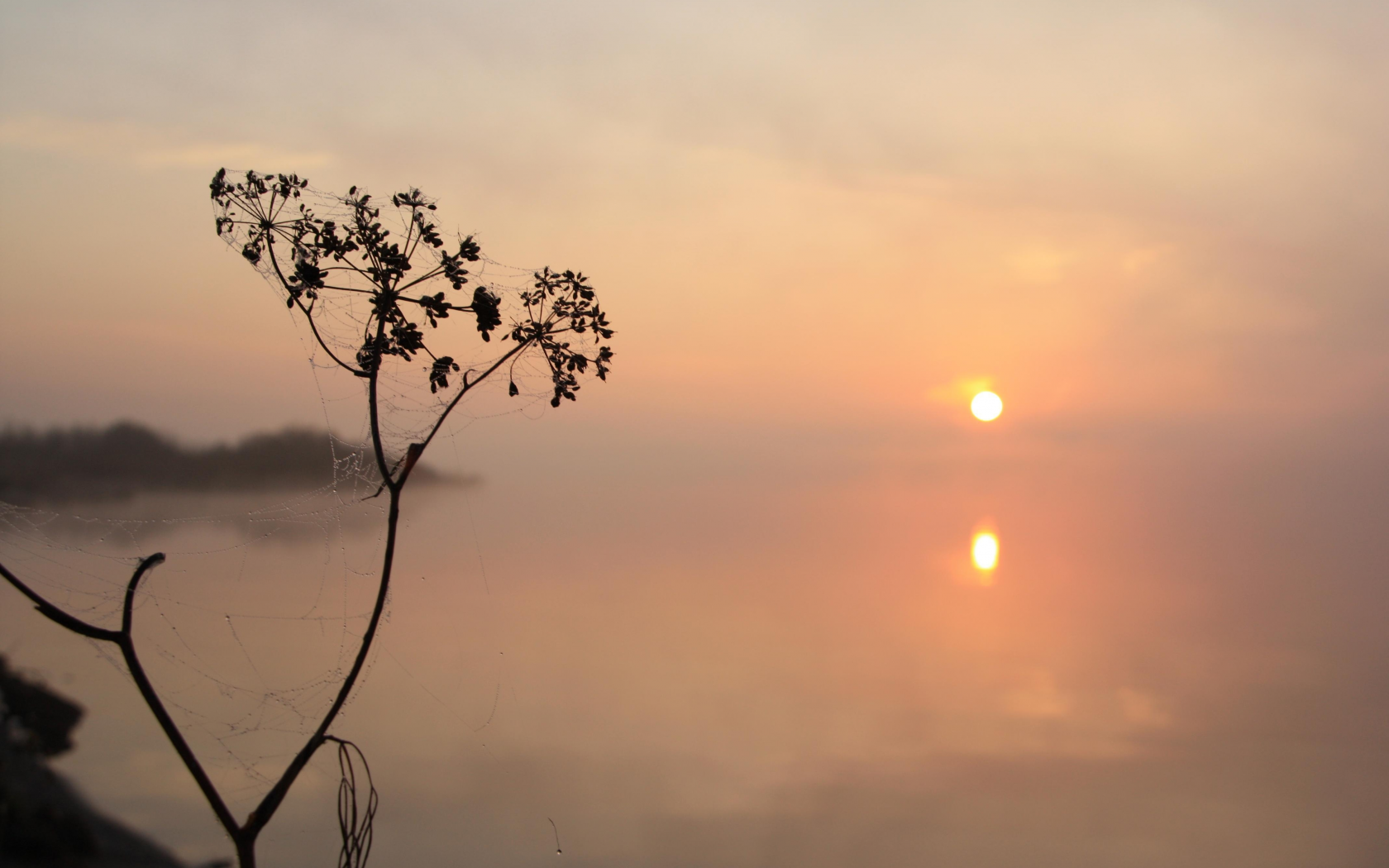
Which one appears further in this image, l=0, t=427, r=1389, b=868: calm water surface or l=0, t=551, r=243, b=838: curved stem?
l=0, t=427, r=1389, b=868: calm water surface

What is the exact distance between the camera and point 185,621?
26078 mm

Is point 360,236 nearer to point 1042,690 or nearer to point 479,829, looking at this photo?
point 479,829

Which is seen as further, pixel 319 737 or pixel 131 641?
pixel 319 737

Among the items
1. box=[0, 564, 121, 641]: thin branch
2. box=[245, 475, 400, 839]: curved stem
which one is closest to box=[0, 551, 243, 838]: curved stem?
box=[0, 564, 121, 641]: thin branch

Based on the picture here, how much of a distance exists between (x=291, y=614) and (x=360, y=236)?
28.5m

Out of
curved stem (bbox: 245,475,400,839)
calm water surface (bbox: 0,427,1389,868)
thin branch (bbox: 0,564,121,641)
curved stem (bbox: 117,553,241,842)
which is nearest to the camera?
thin branch (bbox: 0,564,121,641)

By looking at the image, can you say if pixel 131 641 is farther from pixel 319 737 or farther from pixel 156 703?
pixel 319 737

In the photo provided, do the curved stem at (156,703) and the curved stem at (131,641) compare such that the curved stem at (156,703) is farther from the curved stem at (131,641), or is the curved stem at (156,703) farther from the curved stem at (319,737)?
the curved stem at (319,737)

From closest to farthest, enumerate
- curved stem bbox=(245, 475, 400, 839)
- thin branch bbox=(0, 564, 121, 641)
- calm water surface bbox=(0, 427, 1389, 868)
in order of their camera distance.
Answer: thin branch bbox=(0, 564, 121, 641) < curved stem bbox=(245, 475, 400, 839) < calm water surface bbox=(0, 427, 1389, 868)

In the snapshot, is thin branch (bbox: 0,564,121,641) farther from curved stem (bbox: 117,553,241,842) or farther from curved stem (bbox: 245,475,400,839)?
curved stem (bbox: 245,475,400,839)

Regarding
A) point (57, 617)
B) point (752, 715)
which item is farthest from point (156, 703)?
point (752, 715)

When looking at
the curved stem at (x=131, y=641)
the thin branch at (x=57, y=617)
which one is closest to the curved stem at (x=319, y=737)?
the curved stem at (x=131, y=641)

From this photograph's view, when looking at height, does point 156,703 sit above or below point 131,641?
below

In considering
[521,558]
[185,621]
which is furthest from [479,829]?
[521,558]
